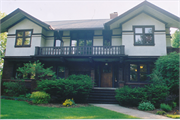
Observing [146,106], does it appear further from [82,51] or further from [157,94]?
[82,51]

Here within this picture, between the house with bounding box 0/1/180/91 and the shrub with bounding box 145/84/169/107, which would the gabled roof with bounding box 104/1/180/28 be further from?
the shrub with bounding box 145/84/169/107

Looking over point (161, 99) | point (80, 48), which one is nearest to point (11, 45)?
point (80, 48)

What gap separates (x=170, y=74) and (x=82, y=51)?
7.77 meters

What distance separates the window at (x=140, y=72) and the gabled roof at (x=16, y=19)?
30.5ft

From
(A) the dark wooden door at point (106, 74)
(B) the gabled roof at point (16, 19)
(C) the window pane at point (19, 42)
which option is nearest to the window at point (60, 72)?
(A) the dark wooden door at point (106, 74)

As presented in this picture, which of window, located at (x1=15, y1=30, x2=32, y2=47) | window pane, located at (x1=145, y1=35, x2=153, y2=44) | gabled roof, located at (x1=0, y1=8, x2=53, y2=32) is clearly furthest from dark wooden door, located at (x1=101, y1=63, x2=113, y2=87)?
window, located at (x1=15, y1=30, x2=32, y2=47)

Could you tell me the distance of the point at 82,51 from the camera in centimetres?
1409

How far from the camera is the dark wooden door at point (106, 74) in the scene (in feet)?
49.6

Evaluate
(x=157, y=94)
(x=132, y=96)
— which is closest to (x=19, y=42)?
(x=132, y=96)

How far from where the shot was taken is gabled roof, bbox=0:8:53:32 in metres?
14.5

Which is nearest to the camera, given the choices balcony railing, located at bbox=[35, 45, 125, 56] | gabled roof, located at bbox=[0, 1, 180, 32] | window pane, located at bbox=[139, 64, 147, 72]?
gabled roof, located at bbox=[0, 1, 180, 32]

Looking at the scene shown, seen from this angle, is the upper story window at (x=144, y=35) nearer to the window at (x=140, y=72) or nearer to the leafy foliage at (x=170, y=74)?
the window at (x=140, y=72)

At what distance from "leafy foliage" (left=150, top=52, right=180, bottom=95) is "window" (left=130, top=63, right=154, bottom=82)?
10.3 ft

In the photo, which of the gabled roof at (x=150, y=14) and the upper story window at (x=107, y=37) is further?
the upper story window at (x=107, y=37)
